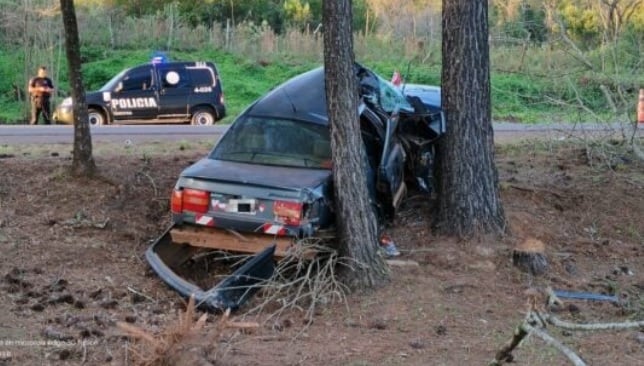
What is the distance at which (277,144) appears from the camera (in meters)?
7.77

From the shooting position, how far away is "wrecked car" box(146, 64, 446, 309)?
6.77m

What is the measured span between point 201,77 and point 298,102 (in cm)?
1318

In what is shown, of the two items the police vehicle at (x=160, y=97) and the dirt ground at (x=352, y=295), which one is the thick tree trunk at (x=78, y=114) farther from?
the police vehicle at (x=160, y=97)

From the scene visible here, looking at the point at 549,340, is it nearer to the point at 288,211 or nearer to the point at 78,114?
the point at 288,211

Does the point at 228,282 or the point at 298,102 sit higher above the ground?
the point at 298,102

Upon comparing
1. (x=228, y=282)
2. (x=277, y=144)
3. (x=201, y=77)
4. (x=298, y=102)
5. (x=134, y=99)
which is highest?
(x=298, y=102)

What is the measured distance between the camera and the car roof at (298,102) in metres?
7.86

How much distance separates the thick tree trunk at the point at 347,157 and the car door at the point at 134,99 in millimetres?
14715

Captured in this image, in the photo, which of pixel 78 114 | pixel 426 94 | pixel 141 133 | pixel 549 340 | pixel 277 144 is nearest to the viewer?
pixel 549 340

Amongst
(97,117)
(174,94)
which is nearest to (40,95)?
(97,117)

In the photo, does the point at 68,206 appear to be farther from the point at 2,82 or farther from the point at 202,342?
the point at 2,82

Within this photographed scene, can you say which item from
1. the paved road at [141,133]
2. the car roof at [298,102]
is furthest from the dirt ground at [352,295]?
the paved road at [141,133]

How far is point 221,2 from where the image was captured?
121 feet

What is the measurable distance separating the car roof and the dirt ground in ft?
4.74
